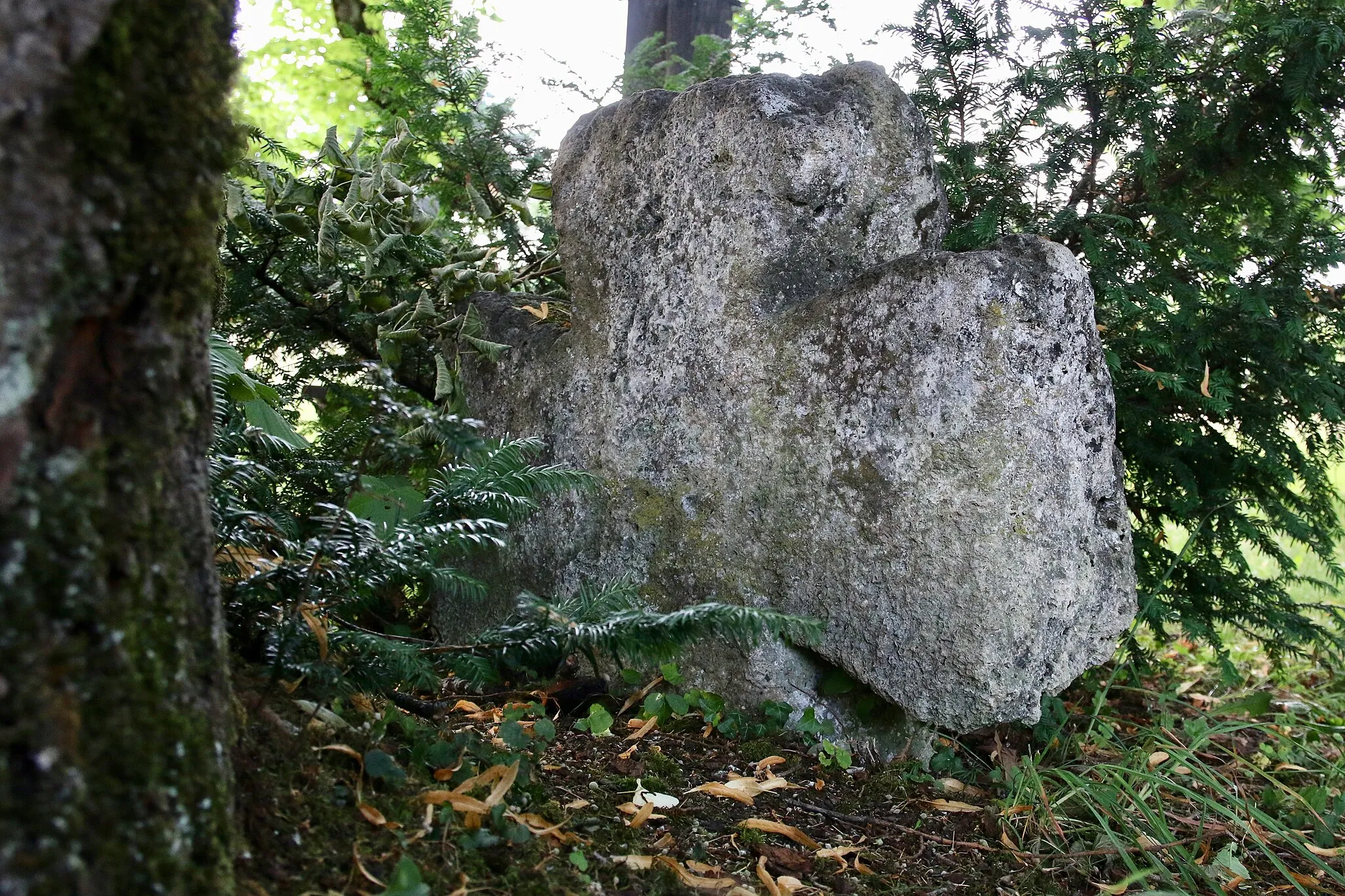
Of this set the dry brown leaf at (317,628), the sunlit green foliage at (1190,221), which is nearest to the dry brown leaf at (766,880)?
the dry brown leaf at (317,628)

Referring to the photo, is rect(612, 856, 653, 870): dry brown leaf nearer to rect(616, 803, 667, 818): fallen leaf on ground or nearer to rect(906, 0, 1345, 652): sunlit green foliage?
rect(616, 803, 667, 818): fallen leaf on ground

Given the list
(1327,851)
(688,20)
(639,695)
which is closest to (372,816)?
(639,695)

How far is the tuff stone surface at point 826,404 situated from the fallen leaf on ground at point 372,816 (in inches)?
47.4

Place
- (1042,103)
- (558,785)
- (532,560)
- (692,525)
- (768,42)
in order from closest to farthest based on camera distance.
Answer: (558,785) < (692,525) < (532,560) < (1042,103) < (768,42)

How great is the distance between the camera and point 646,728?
103 inches

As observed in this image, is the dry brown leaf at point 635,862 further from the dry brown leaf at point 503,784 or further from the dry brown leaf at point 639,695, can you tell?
the dry brown leaf at point 639,695

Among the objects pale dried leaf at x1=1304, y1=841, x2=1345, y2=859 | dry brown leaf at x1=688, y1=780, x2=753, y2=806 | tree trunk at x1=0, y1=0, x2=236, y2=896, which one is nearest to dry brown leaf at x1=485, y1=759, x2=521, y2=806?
dry brown leaf at x1=688, y1=780, x2=753, y2=806

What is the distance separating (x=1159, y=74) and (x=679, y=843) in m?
2.77

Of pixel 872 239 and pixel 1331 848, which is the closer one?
pixel 1331 848

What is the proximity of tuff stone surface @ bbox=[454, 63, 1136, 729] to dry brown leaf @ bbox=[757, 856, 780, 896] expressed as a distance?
2.13ft

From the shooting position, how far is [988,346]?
2.41 metres

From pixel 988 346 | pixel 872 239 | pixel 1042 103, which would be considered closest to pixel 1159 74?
pixel 1042 103

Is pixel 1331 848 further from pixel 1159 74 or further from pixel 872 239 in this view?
pixel 1159 74

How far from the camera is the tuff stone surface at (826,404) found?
2.41 metres
